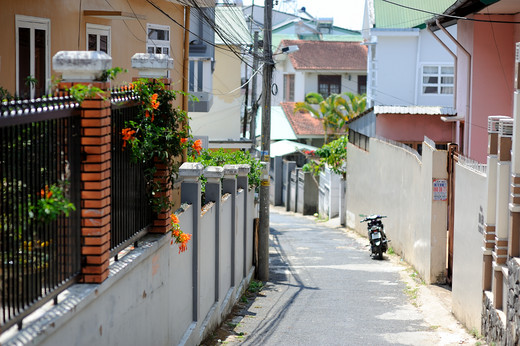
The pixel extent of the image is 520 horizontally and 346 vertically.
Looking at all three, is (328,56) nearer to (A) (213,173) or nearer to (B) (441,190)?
(B) (441,190)

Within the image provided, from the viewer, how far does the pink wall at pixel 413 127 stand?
25.3 metres

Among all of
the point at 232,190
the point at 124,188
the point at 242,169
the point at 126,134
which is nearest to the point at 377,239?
the point at 242,169

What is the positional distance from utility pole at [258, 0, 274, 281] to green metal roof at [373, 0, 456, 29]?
1161cm

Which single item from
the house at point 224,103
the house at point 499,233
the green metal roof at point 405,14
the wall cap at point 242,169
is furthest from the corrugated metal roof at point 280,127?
the wall cap at point 242,169

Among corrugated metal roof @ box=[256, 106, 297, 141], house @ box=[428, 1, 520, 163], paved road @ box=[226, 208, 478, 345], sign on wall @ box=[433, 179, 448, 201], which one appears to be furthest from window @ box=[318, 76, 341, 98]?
sign on wall @ box=[433, 179, 448, 201]

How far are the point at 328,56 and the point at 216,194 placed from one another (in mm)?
37714

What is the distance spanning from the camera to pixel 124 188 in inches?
291

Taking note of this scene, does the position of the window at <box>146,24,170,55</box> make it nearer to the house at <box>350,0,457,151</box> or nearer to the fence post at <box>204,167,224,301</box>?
the fence post at <box>204,167,224,301</box>

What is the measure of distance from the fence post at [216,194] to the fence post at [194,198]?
160cm

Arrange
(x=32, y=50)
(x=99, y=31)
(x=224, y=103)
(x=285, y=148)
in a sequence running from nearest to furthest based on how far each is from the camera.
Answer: (x=32, y=50) → (x=99, y=31) → (x=224, y=103) → (x=285, y=148)

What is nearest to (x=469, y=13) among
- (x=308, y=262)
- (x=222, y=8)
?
(x=308, y=262)

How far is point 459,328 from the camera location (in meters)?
11.8

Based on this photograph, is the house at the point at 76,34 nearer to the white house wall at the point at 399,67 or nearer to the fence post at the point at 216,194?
the fence post at the point at 216,194

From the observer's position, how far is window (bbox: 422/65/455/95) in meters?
30.8
